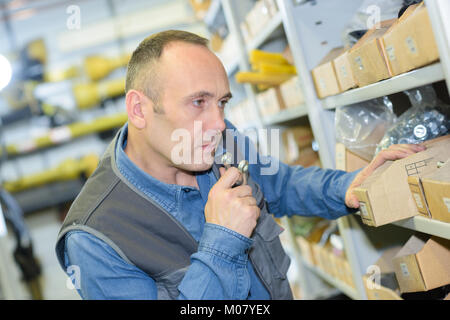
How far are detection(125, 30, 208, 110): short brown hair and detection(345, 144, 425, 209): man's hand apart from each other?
0.58 meters

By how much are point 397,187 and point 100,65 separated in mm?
4479

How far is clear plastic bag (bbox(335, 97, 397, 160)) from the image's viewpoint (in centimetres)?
139

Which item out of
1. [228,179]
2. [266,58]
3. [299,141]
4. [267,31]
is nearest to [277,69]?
[266,58]

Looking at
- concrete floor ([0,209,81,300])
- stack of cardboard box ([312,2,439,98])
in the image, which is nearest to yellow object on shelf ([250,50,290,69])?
stack of cardboard box ([312,2,439,98])

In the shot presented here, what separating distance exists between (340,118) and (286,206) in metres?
0.36

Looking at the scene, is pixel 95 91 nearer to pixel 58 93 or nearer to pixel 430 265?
pixel 58 93

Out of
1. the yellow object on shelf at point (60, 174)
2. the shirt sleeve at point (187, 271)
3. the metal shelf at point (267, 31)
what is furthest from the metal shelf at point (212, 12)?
the yellow object on shelf at point (60, 174)

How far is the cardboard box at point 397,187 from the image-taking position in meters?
1.00

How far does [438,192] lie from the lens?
2.87 ft

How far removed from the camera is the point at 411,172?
1011 millimetres

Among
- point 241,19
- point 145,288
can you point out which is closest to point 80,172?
point 241,19

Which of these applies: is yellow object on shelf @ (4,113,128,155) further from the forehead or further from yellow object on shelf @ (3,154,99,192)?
the forehead
